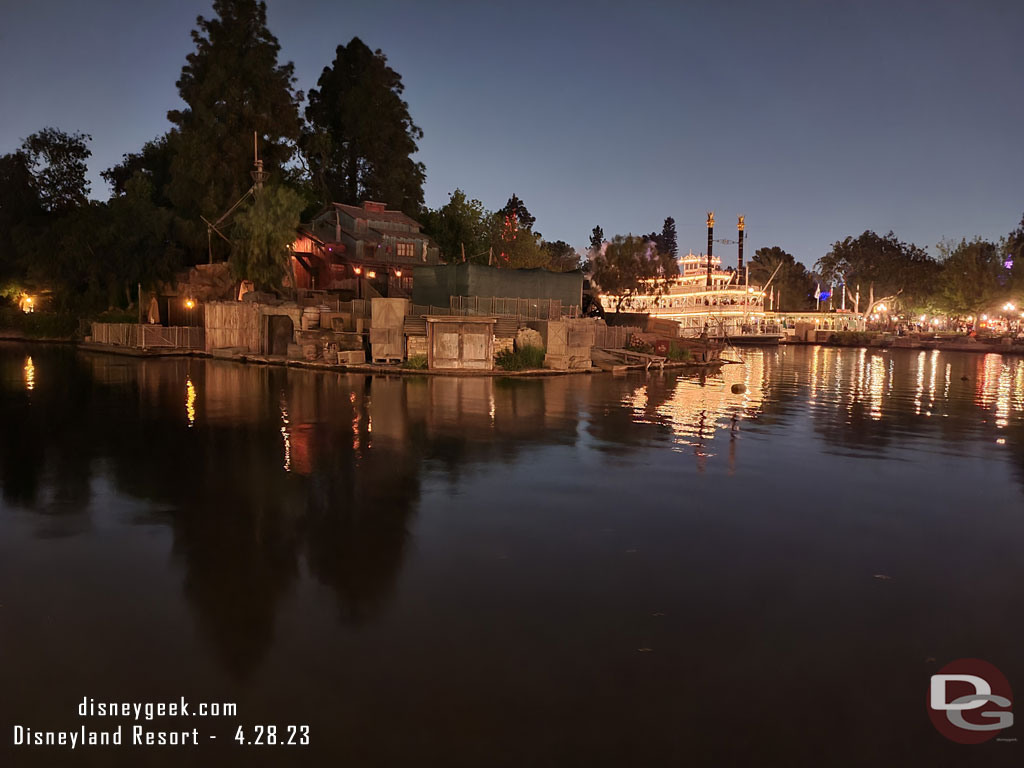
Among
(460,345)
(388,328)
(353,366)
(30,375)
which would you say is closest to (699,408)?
(460,345)

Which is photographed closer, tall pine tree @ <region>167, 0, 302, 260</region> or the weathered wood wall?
the weathered wood wall

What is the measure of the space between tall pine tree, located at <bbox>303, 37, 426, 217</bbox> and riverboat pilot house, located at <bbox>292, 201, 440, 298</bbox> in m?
13.9

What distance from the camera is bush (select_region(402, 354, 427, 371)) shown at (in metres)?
33.5

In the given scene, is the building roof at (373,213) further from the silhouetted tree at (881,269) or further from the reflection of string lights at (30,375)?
the silhouetted tree at (881,269)

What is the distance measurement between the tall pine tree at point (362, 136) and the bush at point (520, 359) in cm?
4550

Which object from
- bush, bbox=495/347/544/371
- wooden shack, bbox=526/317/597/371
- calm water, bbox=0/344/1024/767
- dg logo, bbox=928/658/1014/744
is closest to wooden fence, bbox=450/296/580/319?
wooden shack, bbox=526/317/597/371

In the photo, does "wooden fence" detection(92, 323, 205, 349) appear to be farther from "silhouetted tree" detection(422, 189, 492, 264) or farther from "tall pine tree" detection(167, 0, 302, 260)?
"silhouetted tree" detection(422, 189, 492, 264)

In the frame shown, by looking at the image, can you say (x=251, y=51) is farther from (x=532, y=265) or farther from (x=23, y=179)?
(x=532, y=265)

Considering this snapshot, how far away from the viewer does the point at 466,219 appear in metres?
70.9

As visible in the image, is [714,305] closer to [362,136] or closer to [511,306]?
[362,136]

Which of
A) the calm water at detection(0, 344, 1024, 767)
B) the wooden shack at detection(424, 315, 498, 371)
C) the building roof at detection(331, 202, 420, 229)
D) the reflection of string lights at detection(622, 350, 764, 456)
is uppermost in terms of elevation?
the building roof at detection(331, 202, 420, 229)

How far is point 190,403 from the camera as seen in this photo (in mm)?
22094

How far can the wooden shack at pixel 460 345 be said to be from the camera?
3338cm

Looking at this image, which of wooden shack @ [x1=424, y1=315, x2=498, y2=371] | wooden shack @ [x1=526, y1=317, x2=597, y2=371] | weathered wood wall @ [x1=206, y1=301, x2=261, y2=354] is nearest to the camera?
wooden shack @ [x1=424, y1=315, x2=498, y2=371]
